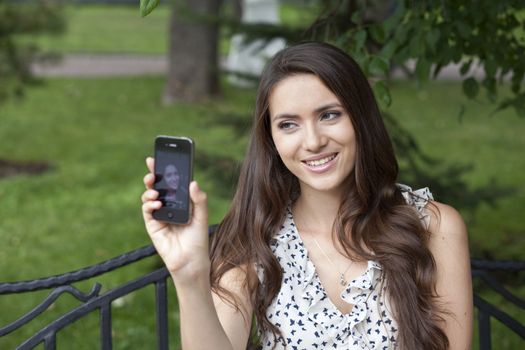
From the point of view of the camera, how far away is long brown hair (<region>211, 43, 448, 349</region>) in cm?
248

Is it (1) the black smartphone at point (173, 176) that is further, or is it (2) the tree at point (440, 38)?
(2) the tree at point (440, 38)

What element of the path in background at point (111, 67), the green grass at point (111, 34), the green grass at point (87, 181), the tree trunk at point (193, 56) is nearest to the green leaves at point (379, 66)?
the green grass at point (87, 181)

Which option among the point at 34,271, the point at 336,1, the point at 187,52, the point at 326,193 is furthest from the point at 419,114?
the point at 326,193

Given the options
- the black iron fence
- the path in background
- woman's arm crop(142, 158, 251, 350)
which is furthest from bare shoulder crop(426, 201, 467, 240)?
the path in background

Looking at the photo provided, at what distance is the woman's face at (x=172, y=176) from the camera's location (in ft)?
6.64

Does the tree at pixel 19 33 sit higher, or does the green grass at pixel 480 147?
the tree at pixel 19 33

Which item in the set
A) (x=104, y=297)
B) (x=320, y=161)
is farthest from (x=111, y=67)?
(x=320, y=161)

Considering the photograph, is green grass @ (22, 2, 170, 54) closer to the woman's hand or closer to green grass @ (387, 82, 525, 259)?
green grass @ (387, 82, 525, 259)

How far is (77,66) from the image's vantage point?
17.7 meters

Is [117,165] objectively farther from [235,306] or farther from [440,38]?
[235,306]

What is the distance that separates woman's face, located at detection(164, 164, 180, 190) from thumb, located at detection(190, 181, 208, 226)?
68 millimetres

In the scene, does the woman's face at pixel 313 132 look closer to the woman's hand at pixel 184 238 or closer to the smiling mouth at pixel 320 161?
the smiling mouth at pixel 320 161

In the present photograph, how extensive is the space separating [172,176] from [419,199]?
89cm

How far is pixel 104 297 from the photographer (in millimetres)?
A: 2809
